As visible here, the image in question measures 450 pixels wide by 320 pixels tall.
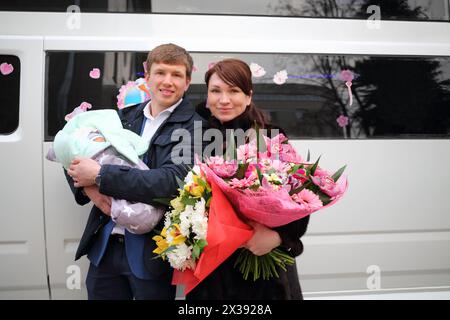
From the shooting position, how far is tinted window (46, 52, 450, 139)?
2443 millimetres

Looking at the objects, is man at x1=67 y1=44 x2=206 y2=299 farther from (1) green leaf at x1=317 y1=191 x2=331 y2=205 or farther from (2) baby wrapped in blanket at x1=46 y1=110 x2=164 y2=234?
(1) green leaf at x1=317 y1=191 x2=331 y2=205

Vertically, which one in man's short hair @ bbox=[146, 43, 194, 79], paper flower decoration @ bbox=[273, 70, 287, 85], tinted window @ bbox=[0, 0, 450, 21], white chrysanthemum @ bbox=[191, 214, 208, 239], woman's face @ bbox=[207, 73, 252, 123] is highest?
tinted window @ bbox=[0, 0, 450, 21]

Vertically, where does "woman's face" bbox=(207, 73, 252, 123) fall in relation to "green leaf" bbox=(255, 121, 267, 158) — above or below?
above

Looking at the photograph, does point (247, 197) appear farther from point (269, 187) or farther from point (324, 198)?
point (324, 198)

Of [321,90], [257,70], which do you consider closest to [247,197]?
[257,70]

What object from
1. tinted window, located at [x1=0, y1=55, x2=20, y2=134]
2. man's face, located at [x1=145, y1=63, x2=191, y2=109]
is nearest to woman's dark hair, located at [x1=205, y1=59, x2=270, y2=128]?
→ man's face, located at [x1=145, y1=63, x2=191, y2=109]

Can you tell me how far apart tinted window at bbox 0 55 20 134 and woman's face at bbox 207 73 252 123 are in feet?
4.08

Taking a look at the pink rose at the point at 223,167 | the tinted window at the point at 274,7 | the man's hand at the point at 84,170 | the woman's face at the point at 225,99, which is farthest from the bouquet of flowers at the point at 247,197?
the tinted window at the point at 274,7

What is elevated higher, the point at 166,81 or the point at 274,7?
the point at 274,7

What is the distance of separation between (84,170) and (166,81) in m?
0.53

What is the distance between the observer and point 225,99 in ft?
6.05

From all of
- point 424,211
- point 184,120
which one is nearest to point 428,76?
point 424,211

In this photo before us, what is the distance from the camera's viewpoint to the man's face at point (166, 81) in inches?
73.7

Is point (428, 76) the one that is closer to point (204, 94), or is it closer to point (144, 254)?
point (204, 94)
